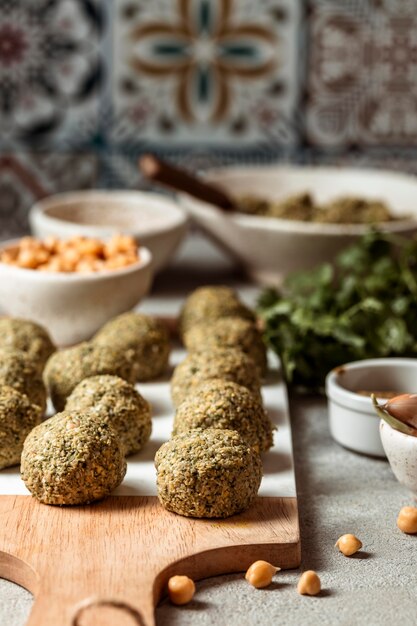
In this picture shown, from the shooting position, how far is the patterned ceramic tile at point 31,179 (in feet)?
10.7

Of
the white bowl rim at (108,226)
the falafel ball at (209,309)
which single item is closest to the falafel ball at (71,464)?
the falafel ball at (209,309)

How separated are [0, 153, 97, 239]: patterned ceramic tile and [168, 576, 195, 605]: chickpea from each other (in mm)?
2201

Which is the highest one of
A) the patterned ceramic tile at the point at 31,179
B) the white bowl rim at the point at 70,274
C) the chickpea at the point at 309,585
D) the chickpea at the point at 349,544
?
the white bowl rim at the point at 70,274

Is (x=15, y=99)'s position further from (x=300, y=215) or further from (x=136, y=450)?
(x=136, y=450)

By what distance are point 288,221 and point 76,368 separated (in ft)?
3.24

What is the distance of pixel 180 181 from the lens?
2.57 meters

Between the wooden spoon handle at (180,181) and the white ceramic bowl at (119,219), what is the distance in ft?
0.26

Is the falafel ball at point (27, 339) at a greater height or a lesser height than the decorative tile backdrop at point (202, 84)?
lesser

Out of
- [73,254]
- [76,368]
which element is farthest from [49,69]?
[76,368]

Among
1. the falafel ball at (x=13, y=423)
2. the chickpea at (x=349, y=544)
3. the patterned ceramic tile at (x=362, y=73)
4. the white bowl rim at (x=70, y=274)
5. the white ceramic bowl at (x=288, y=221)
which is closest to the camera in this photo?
the chickpea at (x=349, y=544)

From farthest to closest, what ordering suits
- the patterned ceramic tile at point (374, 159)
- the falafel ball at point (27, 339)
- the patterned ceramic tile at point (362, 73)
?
the patterned ceramic tile at point (374, 159) < the patterned ceramic tile at point (362, 73) < the falafel ball at point (27, 339)

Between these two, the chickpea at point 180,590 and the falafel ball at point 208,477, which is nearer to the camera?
the chickpea at point 180,590

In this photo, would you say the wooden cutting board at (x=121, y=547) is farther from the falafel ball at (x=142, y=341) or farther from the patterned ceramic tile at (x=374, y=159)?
the patterned ceramic tile at (x=374, y=159)

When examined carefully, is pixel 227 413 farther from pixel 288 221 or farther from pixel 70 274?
pixel 288 221
